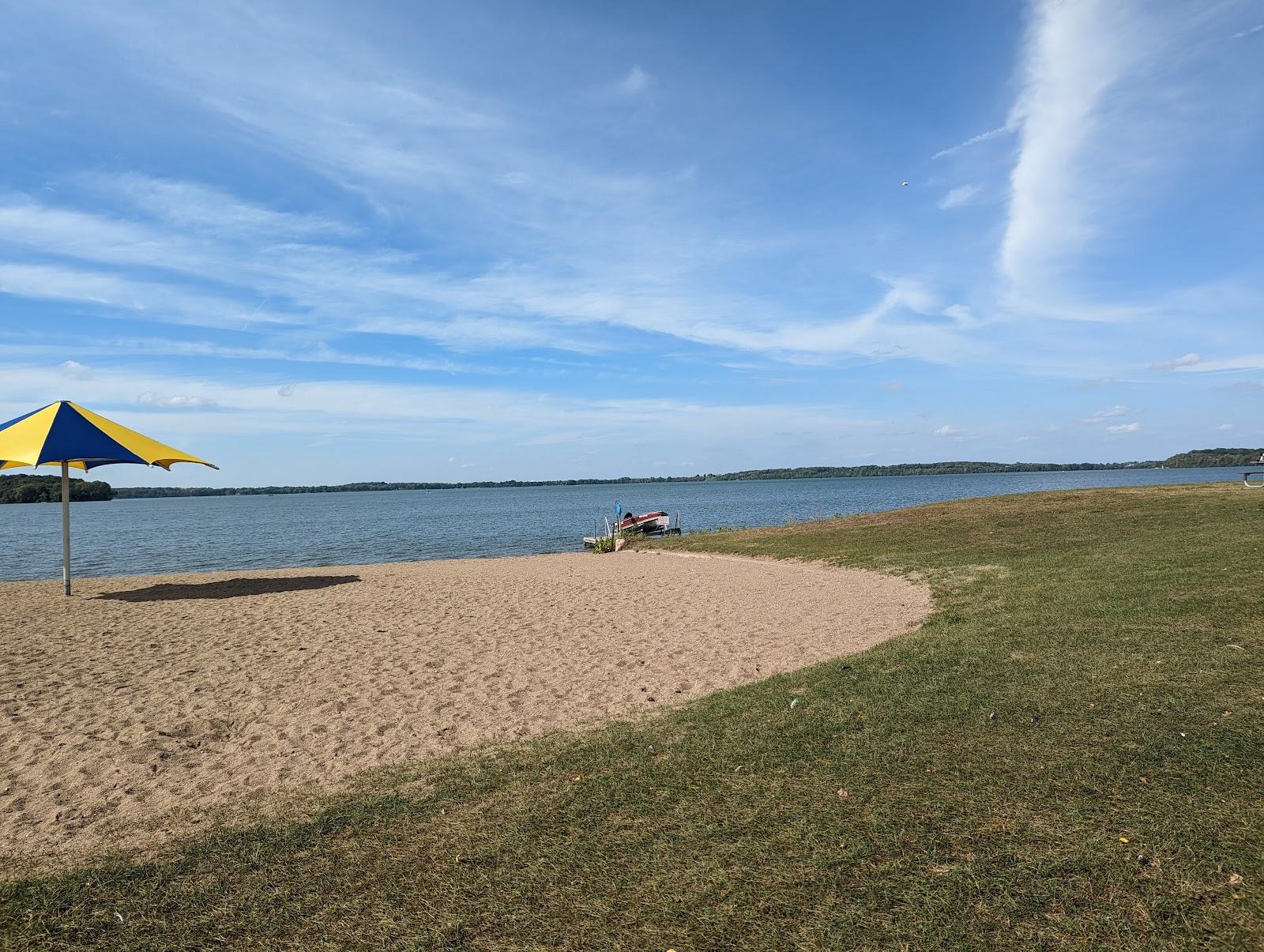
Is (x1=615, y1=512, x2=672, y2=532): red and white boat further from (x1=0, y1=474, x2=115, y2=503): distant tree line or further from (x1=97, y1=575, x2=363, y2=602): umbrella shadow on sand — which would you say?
(x1=0, y1=474, x2=115, y2=503): distant tree line

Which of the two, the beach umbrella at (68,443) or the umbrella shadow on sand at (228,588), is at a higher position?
the beach umbrella at (68,443)

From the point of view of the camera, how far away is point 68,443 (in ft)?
49.3

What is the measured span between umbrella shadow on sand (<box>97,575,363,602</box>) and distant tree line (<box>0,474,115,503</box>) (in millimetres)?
140824

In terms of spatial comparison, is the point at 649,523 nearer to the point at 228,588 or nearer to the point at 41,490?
the point at 228,588

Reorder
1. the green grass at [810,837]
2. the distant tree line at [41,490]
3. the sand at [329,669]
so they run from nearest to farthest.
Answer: the green grass at [810,837], the sand at [329,669], the distant tree line at [41,490]

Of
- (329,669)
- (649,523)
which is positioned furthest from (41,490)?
(329,669)

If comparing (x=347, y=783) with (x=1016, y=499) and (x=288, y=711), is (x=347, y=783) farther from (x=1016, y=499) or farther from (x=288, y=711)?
(x=1016, y=499)

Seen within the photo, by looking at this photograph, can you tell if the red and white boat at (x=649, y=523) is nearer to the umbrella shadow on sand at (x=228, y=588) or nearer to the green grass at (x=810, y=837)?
the umbrella shadow on sand at (x=228, y=588)

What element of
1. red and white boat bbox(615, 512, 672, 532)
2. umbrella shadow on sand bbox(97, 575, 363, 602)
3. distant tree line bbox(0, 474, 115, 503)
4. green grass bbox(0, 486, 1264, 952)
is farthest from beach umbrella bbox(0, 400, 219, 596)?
distant tree line bbox(0, 474, 115, 503)

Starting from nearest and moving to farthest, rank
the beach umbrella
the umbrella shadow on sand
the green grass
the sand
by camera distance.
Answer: the green grass, the sand, the beach umbrella, the umbrella shadow on sand

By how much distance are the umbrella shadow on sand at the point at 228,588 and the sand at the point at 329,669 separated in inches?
6.1

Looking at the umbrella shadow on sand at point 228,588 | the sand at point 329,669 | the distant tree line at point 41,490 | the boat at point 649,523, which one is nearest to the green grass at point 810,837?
the sand at point 329,669

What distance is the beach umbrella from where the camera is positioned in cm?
1477

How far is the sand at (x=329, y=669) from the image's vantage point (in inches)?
230
